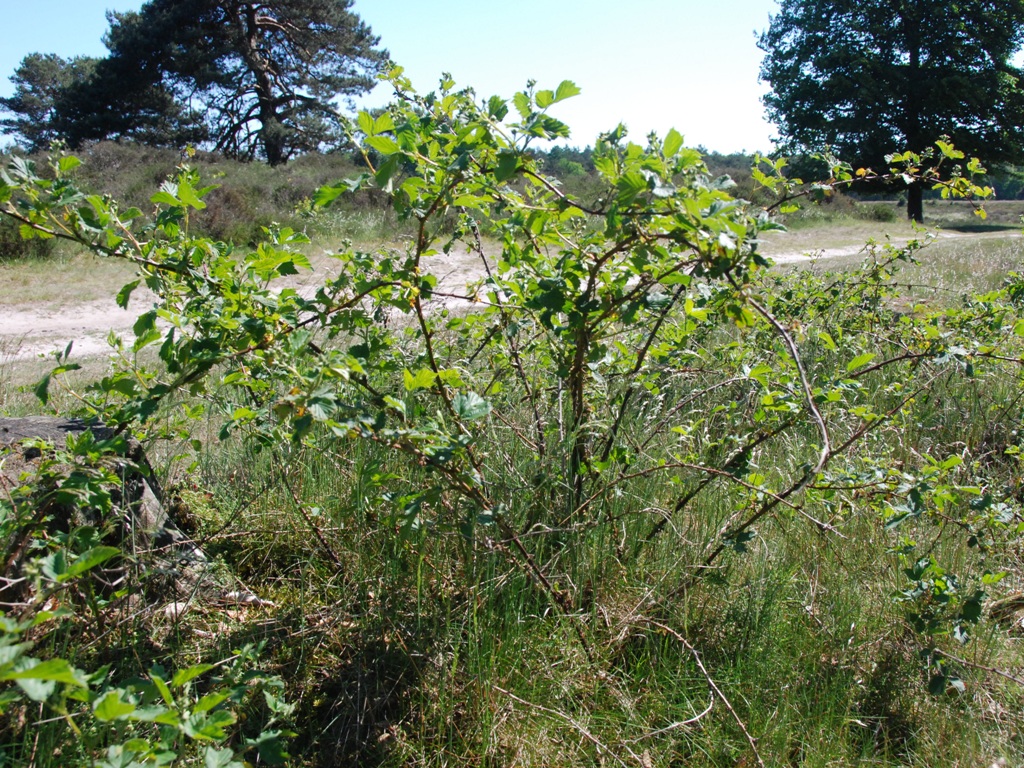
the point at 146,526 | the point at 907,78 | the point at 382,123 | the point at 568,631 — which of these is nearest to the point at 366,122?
the point at 382,123

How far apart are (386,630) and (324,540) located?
46 cm

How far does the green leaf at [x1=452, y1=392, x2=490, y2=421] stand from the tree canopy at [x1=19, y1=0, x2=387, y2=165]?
23.3 meters

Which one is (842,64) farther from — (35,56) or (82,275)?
(35,56)

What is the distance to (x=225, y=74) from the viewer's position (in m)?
24.1

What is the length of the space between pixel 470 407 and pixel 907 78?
3337 centimetres

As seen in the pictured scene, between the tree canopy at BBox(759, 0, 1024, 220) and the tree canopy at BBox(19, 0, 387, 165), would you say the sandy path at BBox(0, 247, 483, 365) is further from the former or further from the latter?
the tree canopy at BBox(759, 0, 1024, 220)

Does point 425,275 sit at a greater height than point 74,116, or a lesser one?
lesser

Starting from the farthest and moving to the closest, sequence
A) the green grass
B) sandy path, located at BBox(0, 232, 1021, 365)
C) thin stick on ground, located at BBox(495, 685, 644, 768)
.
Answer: sandy path, located at BBox(0, 232, 1021, 365), the green grass, thin stick on ground, located at BBox(495, 685, 644, 768)

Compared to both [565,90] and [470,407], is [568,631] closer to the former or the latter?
[470,407]

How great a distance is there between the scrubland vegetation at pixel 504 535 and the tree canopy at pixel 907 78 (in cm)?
2895

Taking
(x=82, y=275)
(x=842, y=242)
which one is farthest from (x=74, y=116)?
(x=842, y=242)

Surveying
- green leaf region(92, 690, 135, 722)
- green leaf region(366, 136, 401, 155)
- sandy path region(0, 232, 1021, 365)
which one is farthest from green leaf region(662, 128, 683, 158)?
sandy path region(0, 232, 1021, 365)

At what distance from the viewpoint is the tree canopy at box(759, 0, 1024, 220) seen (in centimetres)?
2784

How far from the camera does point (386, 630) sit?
2.11 meters
